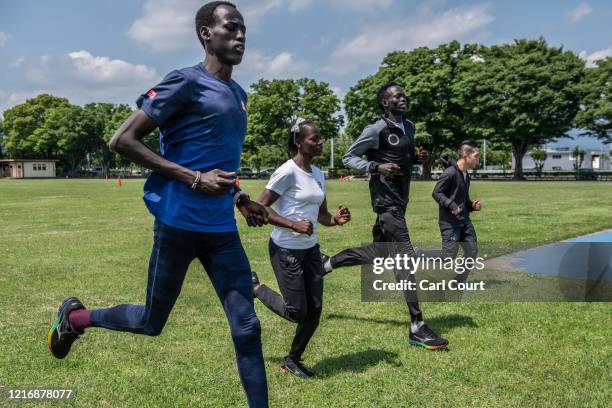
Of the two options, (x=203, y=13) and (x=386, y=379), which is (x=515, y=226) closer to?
(x=386, y=379)

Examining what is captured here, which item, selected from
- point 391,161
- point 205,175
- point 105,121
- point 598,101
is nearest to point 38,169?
point 105,121

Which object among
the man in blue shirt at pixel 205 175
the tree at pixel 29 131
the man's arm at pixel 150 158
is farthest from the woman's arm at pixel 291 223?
the tree at pixel 29 131

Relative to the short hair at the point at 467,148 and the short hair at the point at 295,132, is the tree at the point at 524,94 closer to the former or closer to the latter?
the short hair at the point at 467,148

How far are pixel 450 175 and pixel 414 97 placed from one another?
54.2 metres

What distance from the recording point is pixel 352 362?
185 inches

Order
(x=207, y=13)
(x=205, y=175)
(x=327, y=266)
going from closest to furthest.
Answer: (x=205, y=175) < (x=207, y=13) < (x=327, y=266)

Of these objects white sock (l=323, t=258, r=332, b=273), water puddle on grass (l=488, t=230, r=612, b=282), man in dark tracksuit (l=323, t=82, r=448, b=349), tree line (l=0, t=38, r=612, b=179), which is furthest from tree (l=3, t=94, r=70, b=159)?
man in dark tracksuit (l=323, t=82, r=448, b=349)

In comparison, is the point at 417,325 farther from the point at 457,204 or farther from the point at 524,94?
the point at 524,94

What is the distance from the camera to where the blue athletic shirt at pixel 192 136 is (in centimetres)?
300

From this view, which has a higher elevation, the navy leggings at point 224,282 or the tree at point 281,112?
the tree at point 281,112

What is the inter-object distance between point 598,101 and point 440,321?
5250 cm

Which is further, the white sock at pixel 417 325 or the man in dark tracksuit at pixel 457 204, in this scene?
the man in dark tracksuit at pixel 457 204

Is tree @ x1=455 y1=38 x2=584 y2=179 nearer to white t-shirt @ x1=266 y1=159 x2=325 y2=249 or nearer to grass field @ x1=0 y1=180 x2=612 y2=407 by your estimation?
grass field @ x1=0 y1=180 x2=612 y2=407

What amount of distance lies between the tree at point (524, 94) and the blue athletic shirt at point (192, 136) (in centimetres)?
5549
